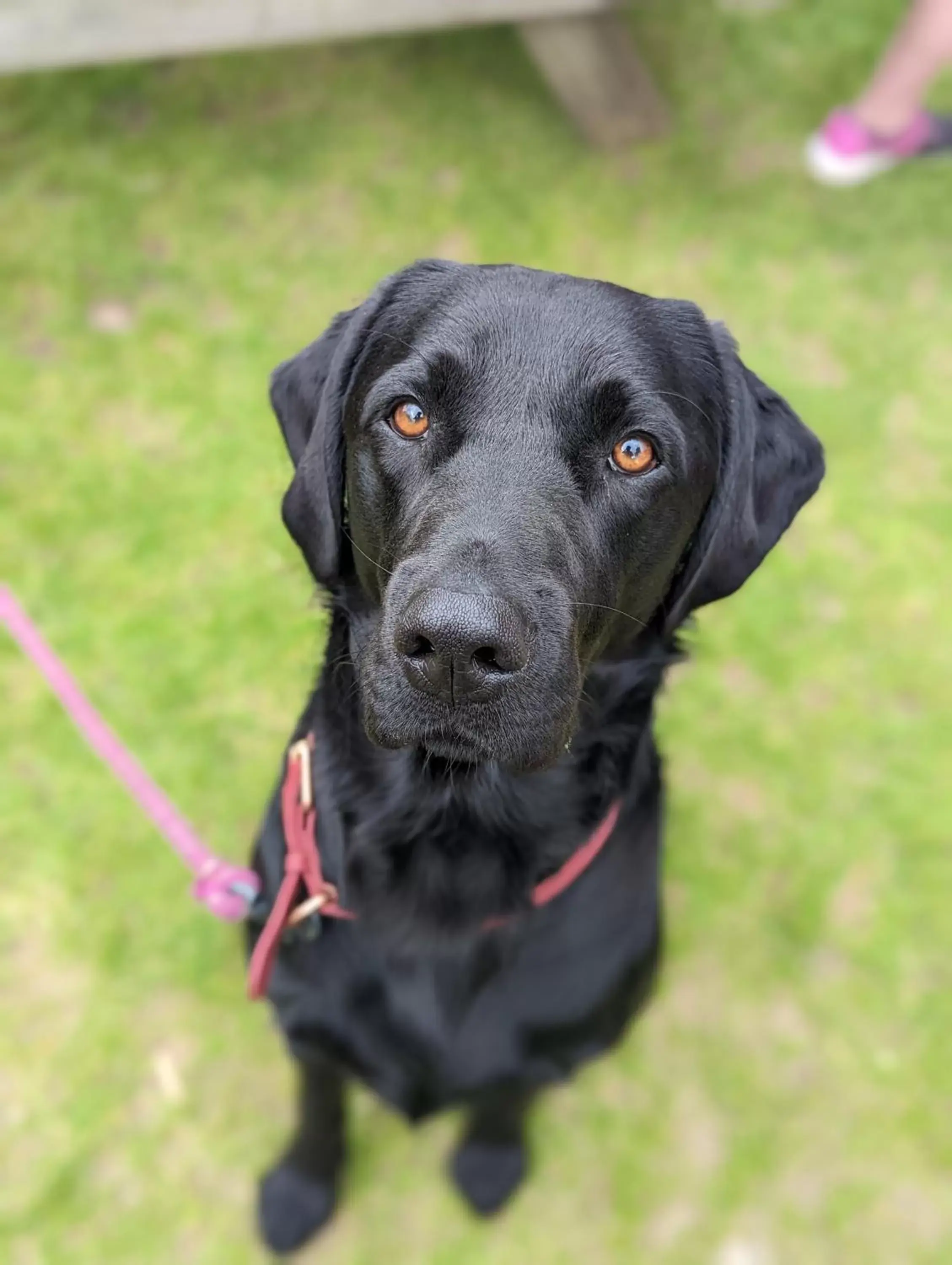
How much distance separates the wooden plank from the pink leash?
7.55ft

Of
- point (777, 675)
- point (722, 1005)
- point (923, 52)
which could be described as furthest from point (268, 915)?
point (923, 52)

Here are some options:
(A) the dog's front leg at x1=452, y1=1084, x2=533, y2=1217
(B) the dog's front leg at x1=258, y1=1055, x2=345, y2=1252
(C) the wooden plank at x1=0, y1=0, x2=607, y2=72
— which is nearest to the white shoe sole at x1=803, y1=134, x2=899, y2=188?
(C) the wooden plank at x1=0, y1=0, x2=607, y2=72

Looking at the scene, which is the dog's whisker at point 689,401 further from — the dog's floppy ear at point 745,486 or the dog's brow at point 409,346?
the dog's brow at point 409,346

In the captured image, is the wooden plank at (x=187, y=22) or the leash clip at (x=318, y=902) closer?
the leash clip at (x=318, y=902)

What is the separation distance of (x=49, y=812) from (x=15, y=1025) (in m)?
0.62

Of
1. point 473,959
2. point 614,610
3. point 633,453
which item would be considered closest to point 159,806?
point 473,959

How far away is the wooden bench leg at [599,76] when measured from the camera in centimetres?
454

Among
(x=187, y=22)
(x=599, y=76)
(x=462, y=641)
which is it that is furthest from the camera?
(x=599, y=76)

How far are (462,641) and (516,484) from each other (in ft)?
1.12

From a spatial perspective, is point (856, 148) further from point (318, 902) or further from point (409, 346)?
point (318, 902)

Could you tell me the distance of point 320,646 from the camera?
8.30 feet

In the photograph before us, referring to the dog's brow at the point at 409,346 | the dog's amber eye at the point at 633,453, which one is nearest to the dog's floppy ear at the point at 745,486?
the dog's amber eye at the point at 633,453

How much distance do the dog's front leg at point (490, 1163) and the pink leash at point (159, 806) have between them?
36.3 inches

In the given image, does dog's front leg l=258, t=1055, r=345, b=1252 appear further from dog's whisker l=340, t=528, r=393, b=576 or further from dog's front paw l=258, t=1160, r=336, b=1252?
dog's whisker l=340, t=528, r=393, b=576
